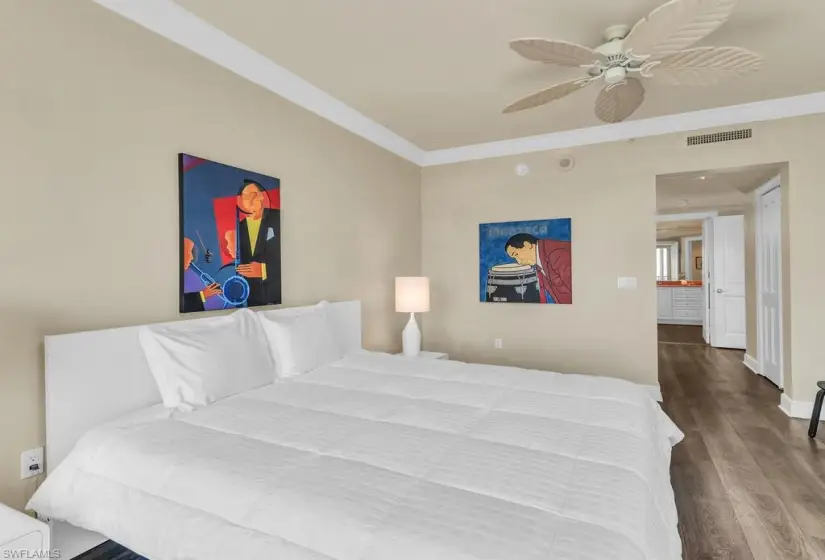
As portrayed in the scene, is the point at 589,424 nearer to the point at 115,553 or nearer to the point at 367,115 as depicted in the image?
the point at 115,553

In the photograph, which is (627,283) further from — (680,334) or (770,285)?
(680,334)

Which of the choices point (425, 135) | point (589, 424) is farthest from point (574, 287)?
point (589, 424)

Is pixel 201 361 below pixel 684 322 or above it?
above

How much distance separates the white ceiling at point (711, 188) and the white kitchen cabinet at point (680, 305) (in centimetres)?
293

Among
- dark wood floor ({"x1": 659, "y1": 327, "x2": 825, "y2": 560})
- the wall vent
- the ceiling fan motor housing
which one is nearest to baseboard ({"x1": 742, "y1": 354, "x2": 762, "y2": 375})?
dark wood floor ({"x1": 659, "y1": 327, "x2": 825, "y2": 560})

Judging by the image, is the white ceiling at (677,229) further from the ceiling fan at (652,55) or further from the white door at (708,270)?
the ceiling fan at (652,55)

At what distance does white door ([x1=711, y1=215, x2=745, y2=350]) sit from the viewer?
692cm

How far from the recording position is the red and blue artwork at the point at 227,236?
2506 mm

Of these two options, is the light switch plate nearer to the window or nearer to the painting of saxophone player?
the painting of saxophone player

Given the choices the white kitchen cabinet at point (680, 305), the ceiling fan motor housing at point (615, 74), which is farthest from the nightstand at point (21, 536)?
the white kitchen cabinet at point (680, 305)

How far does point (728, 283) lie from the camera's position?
6.96 meters

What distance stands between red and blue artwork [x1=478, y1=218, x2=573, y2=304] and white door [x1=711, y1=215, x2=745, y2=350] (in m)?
4.11

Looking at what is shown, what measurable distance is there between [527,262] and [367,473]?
12.0ft

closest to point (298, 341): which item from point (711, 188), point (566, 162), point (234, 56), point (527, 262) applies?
point (234, 56)
